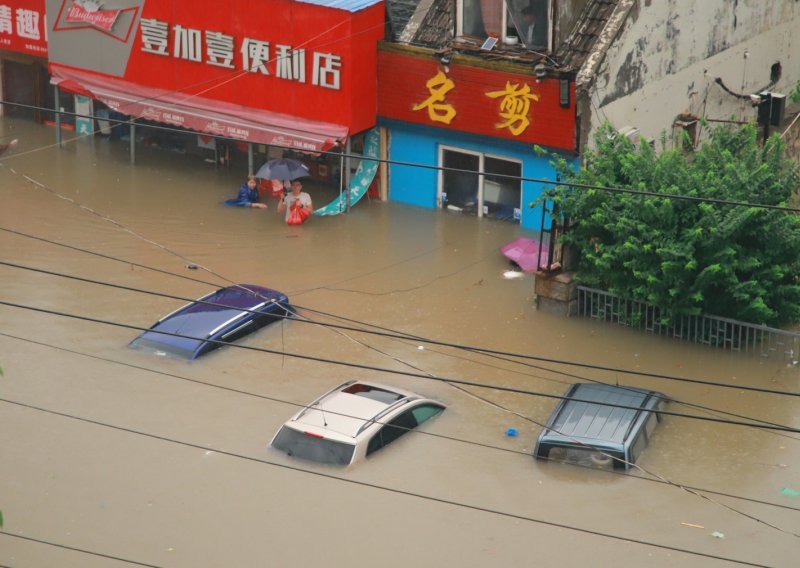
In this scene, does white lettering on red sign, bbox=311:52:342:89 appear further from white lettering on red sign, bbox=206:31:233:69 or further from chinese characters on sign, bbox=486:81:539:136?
chinese characters on sign, bbox=486:81:539:136

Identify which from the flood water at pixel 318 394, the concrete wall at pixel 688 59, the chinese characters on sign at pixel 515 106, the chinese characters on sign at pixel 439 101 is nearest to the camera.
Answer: the flood water at pixel 318 394

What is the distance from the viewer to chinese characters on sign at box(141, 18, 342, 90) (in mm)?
23688

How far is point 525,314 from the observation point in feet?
65.6

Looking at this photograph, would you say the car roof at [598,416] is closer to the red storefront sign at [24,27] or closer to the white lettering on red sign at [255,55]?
the white lettering on red sign at [255,55]

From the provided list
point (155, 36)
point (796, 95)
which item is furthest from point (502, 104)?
point (155, 36)

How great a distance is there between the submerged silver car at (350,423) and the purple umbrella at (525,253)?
570cm

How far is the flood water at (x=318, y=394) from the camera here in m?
14.0

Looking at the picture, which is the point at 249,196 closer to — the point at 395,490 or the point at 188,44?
the point at 188,44

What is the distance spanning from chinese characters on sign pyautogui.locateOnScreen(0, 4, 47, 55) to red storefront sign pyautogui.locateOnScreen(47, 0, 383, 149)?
1047mm

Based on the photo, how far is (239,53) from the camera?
2473 cm

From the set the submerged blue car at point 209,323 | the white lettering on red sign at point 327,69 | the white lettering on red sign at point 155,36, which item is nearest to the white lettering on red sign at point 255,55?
the white lettering on red sign at point 327,69

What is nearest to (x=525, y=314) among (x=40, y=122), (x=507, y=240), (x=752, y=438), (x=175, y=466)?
(x=507, y=240)

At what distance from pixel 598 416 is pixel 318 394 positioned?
399 cm

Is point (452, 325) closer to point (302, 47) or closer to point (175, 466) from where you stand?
point (175, 466)
